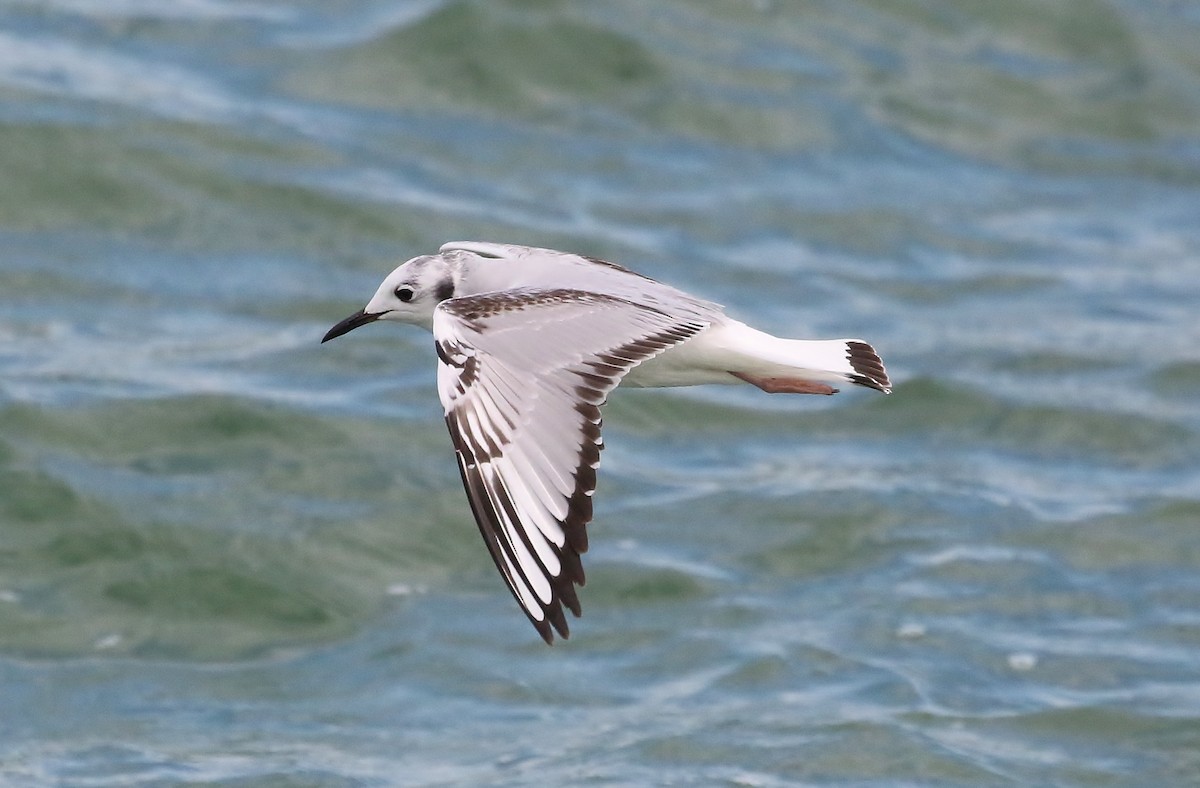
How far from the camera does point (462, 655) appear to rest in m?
9.83

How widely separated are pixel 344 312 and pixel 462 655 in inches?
122

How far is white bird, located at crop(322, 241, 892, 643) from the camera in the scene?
584 cm

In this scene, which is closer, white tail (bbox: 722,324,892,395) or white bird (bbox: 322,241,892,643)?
white bird (bbox: 322,241,892,643)

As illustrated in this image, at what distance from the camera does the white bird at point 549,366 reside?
5.84 m

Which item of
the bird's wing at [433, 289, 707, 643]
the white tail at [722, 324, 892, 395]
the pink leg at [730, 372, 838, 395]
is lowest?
the bird's wing at [433, 289, 707, 643]

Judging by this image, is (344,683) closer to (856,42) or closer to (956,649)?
(956,649)

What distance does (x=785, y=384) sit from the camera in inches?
268

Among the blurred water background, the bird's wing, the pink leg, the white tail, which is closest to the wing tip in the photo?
the white tail

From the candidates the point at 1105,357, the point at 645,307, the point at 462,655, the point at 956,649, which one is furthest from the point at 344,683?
the point at 1105,357

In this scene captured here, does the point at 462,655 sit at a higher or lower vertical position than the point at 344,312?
lower

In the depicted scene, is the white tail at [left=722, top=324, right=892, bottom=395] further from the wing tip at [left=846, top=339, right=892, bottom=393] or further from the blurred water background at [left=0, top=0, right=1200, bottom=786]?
the blurred water background at [left=0, top=0, right=1200, bottom=786]

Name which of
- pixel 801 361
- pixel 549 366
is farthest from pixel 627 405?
pixel 549 366

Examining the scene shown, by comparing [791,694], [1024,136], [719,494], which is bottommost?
[791,694]

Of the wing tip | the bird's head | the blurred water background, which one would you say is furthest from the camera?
the blurred water background
